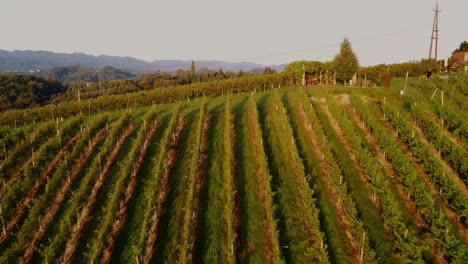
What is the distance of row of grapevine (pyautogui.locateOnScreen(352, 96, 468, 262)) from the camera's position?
13.9 m

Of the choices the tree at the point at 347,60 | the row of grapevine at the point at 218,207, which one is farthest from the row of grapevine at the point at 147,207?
the tree at the point at 347,60

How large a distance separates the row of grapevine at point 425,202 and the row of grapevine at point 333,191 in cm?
275

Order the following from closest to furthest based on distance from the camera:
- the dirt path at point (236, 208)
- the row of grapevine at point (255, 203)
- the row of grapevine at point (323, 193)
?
the row of grapevine at point (255, 203)
the row of grapevine at point (323, 193)
the dirt path at point (236, 208)

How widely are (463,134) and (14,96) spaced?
223 ft

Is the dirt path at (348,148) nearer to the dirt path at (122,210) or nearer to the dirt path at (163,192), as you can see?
the dirt path at (163,192)

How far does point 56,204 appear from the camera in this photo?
19078 millimetres

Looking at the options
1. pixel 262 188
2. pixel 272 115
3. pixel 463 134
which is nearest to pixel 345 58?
pixel 272 115

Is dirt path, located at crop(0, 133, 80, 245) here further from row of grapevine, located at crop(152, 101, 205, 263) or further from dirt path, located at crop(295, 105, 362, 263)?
dirt path, located at crop(295, 105, 362, 263)

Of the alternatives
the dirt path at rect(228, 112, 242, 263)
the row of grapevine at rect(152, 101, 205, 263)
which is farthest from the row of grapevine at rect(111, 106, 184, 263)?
the dirt path at rect(228, 112, 242, 263)

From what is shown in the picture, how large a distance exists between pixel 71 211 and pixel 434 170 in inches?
712

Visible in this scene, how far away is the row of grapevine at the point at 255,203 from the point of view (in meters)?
15.7

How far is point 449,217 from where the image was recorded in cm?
1739

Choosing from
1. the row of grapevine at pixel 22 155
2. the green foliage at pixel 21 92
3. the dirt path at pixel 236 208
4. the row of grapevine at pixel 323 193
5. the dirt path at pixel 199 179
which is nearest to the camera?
the row of grapevine at pixel 323 193

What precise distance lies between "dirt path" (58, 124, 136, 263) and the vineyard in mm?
82
